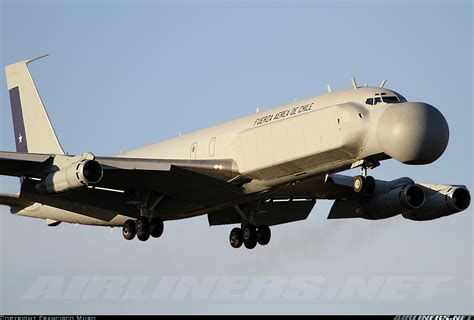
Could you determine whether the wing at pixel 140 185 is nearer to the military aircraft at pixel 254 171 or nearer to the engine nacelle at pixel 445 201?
the military aircraft at pixel 254 171

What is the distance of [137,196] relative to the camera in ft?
209

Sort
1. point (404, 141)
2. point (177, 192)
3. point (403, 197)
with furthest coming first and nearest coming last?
point (403, 197) → point (177, 192) → point (404, 141)

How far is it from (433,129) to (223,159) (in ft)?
37.1

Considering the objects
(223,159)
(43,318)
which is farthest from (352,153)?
(43,318)

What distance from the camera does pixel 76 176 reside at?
57.1 m

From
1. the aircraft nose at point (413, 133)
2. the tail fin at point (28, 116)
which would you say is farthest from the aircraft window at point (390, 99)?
the tail fin at point (28, 116)

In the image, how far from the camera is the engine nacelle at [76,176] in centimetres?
5712

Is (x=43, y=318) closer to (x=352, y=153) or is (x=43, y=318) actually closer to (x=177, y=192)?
(x=177, y=192)

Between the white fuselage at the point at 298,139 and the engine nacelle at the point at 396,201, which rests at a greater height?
the white fuselage at the point at 298,139

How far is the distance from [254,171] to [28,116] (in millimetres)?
21788

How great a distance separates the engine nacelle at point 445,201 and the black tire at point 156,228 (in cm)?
1637

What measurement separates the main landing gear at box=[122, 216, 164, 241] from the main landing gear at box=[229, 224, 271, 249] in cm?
606

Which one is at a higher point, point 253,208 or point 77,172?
point 77,172

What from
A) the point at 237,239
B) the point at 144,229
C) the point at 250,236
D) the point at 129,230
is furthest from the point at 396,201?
the point at 129,230
